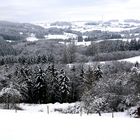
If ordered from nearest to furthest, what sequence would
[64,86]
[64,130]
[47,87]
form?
1. [64,130]
2. [64,86]
3. [47,87]

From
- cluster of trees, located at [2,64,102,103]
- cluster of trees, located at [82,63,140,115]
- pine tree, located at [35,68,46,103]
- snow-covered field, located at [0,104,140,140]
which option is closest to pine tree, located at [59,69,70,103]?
cluster of trees, located at [2,64,102,103]

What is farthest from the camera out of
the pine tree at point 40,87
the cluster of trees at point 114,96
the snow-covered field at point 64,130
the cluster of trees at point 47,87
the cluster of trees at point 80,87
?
the cluster of trees at point 47,87

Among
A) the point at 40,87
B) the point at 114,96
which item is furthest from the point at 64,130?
the point at 40,87

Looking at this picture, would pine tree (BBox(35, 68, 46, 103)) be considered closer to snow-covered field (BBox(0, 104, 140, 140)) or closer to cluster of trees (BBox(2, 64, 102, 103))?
cluster of trees (BBox(2, 64, 102, 103))

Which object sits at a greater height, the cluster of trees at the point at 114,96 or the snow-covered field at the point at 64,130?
the snow-covered field at the point at 64,130

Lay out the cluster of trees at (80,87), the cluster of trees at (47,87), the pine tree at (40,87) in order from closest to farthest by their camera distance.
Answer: the cluster of trees at (80,87) < the pine tree at (40,87) < the cluster of trees at (47,87)

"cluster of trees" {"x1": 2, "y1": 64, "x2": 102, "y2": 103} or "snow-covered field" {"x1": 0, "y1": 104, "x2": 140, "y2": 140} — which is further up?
"snow-covered field" {"x1": 0, "y1": 104, "x2": 140, "y2": 140}

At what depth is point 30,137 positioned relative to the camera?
390 inches

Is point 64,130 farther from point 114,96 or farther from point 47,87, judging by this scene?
point 47,87

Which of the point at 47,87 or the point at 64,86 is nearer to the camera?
the point at 64,86

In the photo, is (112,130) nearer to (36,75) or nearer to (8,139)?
(8,139)

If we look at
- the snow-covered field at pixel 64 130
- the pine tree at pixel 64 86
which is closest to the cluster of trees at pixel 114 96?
the snow-covered field at pixel 64 130

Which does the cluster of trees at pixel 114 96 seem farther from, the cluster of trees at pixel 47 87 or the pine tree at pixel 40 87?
the pine tree at pixel 40 87

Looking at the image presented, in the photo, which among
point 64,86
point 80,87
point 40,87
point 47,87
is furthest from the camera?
point 80,87
